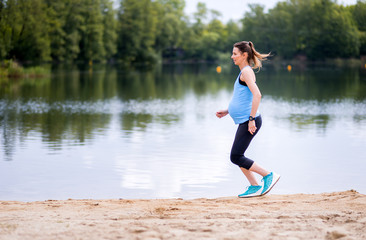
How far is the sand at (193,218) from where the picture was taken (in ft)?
15.3

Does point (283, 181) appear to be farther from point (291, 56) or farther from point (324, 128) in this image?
point (291, 56)

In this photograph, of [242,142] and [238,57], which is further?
[238,57]

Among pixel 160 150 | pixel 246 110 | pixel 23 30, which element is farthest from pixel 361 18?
pixel 246 110

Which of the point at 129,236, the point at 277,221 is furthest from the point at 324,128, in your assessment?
the point at 129,236

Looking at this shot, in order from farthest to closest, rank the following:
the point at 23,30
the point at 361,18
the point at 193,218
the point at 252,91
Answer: the point at 361,18 → the point at 23,30 → the point at 252,91 → the point at 193,218

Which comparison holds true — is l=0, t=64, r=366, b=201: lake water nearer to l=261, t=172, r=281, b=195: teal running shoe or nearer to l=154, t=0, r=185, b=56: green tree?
l=261, t=172, r=281, b=195: teal running shoe

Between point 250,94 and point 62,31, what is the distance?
68121 millimetres

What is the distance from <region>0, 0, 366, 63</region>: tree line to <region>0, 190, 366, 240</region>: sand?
51.3m

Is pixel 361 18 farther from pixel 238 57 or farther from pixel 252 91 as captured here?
pixel 252 91

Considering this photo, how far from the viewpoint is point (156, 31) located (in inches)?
4040

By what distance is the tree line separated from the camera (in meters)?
60.3

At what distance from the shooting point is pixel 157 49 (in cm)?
10731

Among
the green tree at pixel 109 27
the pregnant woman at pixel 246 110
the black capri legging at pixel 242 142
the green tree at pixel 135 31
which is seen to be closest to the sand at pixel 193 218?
the pregnant woman at pixel 246 110

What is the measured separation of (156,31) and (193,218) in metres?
99.1
